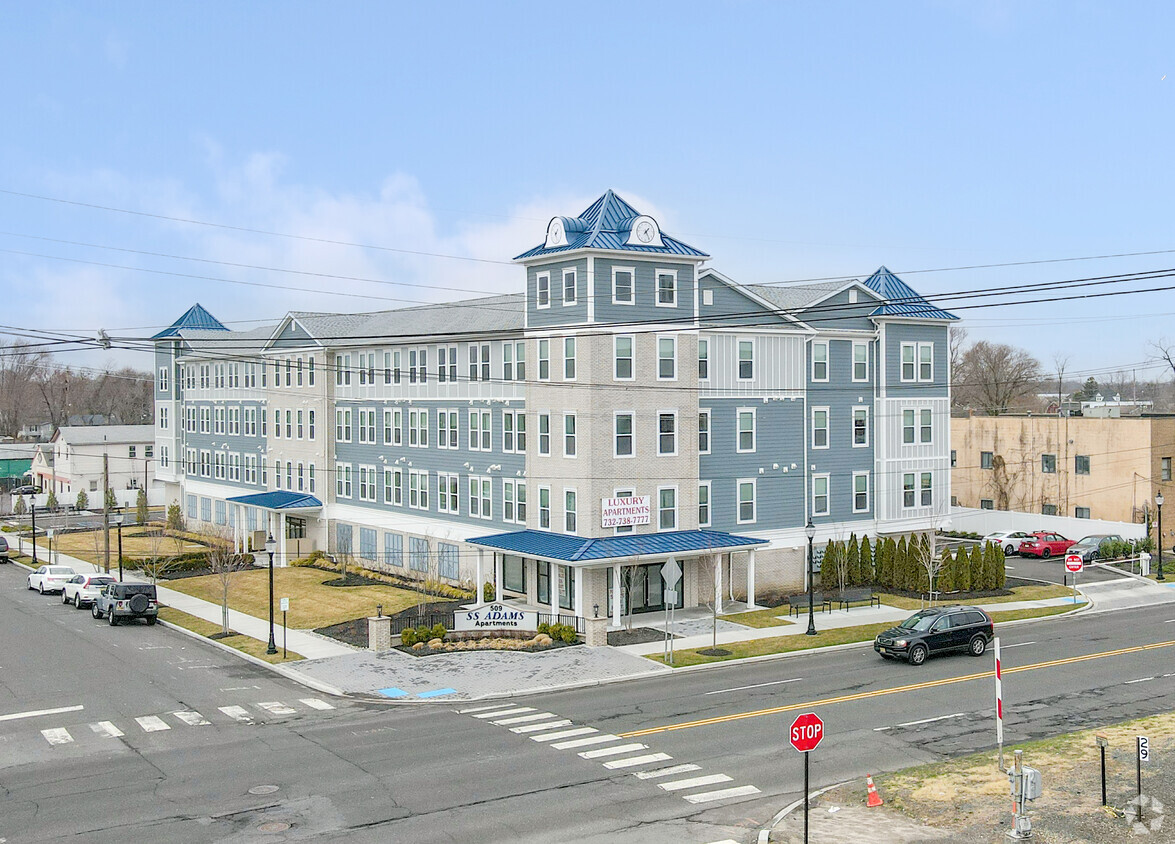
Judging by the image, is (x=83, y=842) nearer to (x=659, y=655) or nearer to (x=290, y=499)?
→ (x=659, y=655)

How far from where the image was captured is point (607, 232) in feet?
133

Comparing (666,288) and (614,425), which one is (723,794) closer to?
(614,425)

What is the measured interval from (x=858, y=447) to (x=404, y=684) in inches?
1030

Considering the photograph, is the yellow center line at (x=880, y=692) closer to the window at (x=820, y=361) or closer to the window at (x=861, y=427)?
the window at (x=861, y=427)

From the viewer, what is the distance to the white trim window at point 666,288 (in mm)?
41594

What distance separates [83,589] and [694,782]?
3507 cm

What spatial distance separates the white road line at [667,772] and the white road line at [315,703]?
393 inches

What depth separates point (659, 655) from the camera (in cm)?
3444

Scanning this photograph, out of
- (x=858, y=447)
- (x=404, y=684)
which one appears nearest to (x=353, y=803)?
(x=404, y=684)

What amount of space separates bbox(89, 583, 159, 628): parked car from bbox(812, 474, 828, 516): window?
1053 inches

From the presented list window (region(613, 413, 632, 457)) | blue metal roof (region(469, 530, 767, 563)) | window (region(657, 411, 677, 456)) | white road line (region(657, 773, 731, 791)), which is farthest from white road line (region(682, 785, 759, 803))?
window (region(657, 411, 677, 456))

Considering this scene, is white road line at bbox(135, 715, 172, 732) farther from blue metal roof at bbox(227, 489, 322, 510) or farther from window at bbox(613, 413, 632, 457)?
blue metal roof at bbox(227, 489, 322, 510)

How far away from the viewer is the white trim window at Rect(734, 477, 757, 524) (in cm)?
4559

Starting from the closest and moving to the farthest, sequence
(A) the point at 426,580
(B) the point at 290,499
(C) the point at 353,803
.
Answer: (C) the point at 353,803
(A) the point at 426,580
(B) the point at 290,499
